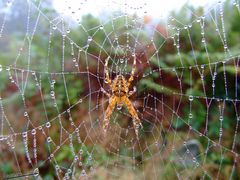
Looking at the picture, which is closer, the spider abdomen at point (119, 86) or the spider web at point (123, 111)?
the spider abdomen at point (119, 86)

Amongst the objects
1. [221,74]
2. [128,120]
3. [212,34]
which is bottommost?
[128,120]

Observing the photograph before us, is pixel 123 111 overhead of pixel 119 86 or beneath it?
beneath

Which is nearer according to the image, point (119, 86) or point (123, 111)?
point (119, 86)

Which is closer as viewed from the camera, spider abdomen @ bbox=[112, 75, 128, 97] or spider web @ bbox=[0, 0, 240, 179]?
spider abdomen @ bbox=[112, 75, 128, 97]

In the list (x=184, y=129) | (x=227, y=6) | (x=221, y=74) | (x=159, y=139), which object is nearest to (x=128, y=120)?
(x=159, y=139)

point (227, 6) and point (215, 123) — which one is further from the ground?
point (227, 6)

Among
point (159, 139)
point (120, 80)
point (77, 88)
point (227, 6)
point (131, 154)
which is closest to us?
point (120, 80)

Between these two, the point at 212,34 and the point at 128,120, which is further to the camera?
the point at 212,34

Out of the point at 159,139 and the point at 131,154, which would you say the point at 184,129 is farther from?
the point at 131,154
